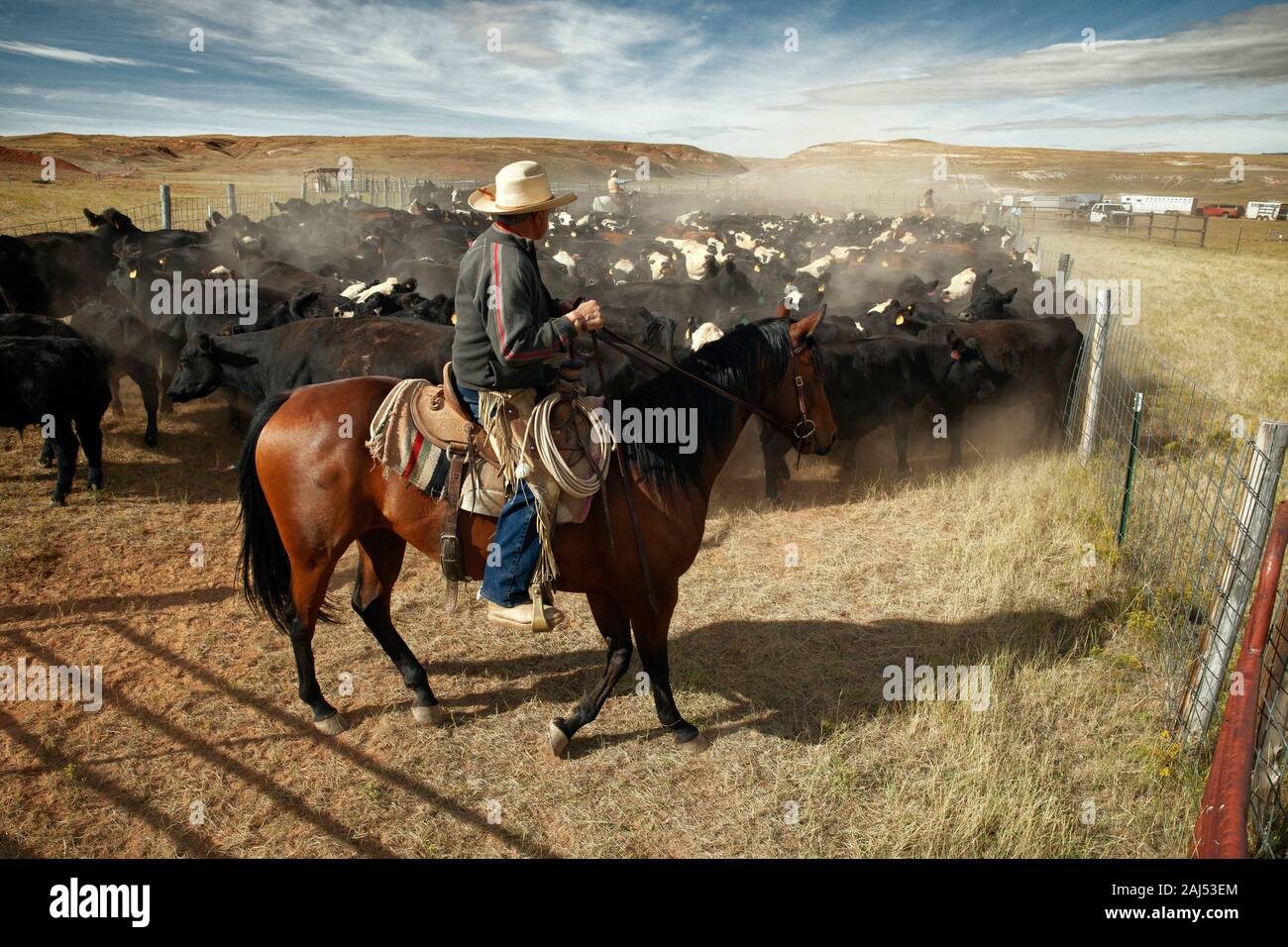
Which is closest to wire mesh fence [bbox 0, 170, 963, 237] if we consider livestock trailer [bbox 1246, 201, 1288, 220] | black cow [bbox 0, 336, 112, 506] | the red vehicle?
black cow [bbox 0, 336, 112, 506]

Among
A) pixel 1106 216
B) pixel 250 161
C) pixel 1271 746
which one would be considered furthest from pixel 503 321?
pixel 250 161

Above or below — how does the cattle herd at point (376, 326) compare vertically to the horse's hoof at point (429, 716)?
above

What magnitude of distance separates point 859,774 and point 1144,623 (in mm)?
2663

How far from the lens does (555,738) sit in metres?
4.30

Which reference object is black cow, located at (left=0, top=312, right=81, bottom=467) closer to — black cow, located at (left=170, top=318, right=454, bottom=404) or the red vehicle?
black cow, located at (left=170, top=318, right=454, bottom=404)

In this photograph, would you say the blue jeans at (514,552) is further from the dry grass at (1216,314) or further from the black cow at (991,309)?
the dry grass at (1216,314)

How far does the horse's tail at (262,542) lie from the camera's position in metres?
4.32

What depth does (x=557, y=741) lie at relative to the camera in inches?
169

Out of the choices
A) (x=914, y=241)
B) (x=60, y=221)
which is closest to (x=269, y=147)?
(x=60, y=221)

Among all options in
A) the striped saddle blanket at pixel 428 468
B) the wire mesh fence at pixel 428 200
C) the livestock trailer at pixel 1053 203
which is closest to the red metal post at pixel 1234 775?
the striped saddle blanket at pixel 428 468

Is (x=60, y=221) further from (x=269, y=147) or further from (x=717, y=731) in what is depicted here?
(x=269, y=147)

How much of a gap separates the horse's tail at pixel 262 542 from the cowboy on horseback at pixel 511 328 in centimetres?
130

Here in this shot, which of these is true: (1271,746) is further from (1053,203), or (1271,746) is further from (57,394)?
(1053,203)

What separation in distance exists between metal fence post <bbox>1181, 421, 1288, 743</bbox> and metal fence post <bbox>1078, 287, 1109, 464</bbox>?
15.3ft
